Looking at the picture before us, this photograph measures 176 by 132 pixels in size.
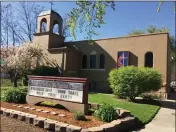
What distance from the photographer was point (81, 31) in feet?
24.4

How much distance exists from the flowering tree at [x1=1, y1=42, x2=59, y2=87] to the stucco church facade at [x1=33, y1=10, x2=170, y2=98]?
924 mm

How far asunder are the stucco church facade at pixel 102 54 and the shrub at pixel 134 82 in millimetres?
4969

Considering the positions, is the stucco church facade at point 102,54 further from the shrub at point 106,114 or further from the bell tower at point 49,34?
the shrub at point 106,114

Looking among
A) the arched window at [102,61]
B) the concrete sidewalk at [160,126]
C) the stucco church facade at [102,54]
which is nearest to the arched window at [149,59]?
the stucco church facade at [102,54]

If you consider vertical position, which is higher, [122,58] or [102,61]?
[122,58]

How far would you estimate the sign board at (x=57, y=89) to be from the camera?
8.93 m

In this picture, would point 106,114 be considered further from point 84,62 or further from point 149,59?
point 84,62

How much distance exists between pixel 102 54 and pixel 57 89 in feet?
48.3

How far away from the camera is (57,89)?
31.8 ft

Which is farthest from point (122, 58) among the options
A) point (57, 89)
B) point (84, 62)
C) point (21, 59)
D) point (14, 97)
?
point (57, 89)

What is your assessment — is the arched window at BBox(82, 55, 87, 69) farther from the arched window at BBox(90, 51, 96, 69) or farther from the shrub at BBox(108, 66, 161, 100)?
the shrub at BBox(108, 66, 161, 100)

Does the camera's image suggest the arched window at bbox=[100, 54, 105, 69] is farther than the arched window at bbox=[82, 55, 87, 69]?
A: No

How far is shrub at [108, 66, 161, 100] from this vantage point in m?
14.5

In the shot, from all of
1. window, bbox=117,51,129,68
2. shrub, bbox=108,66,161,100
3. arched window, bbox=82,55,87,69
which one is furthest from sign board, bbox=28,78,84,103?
arched window, bbox=82,55,87,69
